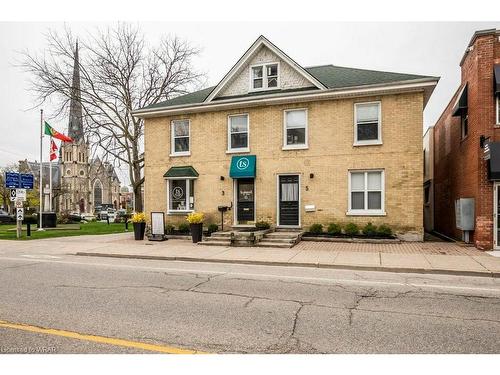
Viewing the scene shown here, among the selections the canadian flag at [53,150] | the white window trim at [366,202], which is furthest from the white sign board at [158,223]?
the canadian flag at [53,150]

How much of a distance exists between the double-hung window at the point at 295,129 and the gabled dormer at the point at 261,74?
1337 mm

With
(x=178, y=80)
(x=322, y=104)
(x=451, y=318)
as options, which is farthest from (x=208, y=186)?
(x=178, y=80)

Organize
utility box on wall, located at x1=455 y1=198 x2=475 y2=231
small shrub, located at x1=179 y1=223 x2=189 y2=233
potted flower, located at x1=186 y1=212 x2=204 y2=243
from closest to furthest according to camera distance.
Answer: utility box on wall, located at x1=455 y1=198 x2=475 y2=231 → potted flower, located at x1=186 y1=212 x2=204 y2=243 → small shrub, located at x1=179 y1=223 x2=189 y2=233

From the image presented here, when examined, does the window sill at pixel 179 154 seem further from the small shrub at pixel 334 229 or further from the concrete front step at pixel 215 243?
the small shrub at pixel 334 229

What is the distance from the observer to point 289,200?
636 inches

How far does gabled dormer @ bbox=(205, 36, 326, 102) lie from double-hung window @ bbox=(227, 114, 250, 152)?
1409 millimetres

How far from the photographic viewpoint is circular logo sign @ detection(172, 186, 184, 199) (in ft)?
59.1

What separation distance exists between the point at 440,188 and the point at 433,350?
18090 millimetres

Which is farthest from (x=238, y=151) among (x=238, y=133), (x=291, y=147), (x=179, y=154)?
(x=179, y=154)

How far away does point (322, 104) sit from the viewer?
15727 mm

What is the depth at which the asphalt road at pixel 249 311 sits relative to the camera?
4.33 metres

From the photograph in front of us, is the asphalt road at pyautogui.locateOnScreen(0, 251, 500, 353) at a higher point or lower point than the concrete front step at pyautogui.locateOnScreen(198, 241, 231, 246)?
higher

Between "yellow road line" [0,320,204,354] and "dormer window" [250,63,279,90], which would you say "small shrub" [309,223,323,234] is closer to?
"dormer window" [250,63,279,90]

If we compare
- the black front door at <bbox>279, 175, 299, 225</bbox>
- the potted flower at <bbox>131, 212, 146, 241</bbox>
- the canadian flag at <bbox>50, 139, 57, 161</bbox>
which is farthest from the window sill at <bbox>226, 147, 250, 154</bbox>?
the canadian flag at <bbox>50, 139, 57, 161</bbox>
